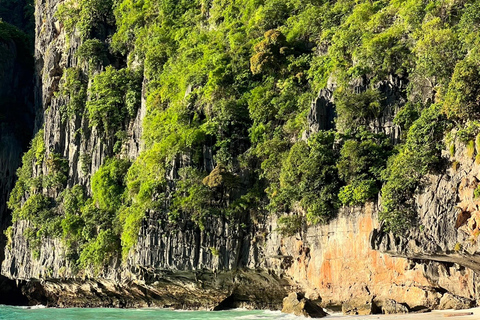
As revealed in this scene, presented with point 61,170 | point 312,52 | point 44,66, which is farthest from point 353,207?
point 44,66

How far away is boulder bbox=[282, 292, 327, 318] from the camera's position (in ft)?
79.3

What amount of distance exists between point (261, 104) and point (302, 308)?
449 inches

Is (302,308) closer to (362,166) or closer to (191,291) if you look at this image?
(362,166)

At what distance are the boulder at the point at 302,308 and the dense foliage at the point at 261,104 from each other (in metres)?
3.54

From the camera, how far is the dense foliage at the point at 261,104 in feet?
81.4

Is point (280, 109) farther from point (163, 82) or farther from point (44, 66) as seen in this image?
point (44, 66)

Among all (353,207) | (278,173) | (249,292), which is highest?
(278,173)

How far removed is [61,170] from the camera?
40906 millimetres

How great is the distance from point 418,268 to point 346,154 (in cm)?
542

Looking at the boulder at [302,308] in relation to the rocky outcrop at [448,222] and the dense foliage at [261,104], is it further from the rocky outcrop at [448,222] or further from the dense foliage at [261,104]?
the rocky outcrop at [448,222]

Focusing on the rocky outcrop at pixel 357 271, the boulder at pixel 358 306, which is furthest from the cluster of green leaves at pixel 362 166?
the boulder at pixel 358 306

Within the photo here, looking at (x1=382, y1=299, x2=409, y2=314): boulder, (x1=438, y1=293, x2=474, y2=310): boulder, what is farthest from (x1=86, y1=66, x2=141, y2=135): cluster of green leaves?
(x1=438, y1=293, x2=474, y2=310): boulder

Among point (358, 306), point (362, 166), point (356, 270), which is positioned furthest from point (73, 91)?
point (358, 306)

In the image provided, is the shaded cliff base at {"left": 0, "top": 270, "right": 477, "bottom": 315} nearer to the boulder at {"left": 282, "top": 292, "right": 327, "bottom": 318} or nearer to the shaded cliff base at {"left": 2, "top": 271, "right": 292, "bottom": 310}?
the shaded cliff base at {"left": 2, "top": 271, "right": 292, "bottom": 310}
